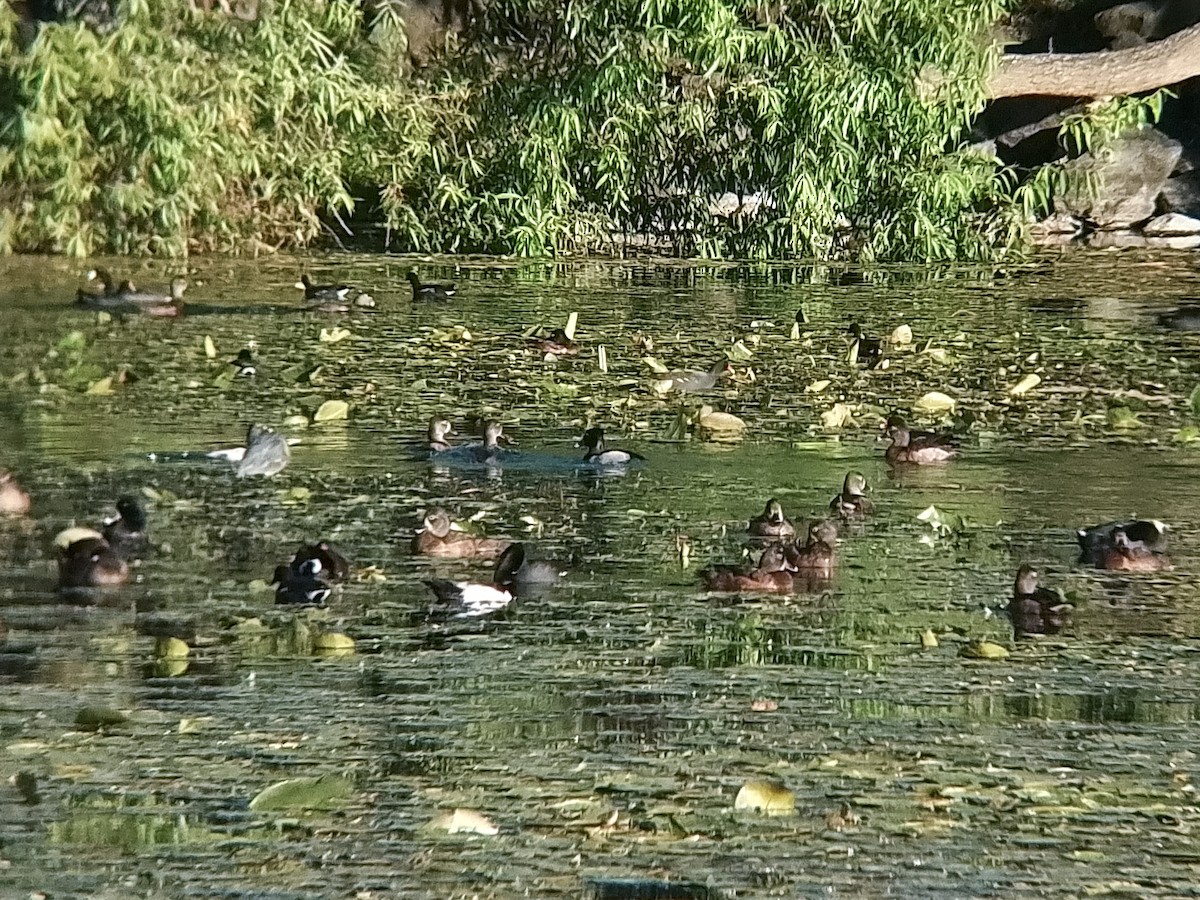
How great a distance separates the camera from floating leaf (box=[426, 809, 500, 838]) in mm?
3666

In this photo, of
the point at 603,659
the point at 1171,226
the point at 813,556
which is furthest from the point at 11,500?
the point at 1171,226

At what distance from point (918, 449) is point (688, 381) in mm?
1888

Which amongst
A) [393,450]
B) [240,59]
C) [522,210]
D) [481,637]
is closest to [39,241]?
[240,59]

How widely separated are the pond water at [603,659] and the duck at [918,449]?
0.07 m

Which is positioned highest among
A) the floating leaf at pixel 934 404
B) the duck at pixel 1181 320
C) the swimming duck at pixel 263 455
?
the duck at pixel 1181 320

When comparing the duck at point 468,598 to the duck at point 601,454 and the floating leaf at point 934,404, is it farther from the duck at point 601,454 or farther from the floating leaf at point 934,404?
the floating leaf at point 934,404

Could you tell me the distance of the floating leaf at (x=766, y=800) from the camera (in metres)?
3.79

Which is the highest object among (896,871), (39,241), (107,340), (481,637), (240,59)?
(240,59)

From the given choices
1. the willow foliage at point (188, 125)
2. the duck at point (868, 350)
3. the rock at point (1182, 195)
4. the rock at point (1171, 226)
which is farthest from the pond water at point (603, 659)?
the rock at point (1182, 195)

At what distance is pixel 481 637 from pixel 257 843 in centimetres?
144

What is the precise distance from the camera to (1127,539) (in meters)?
5.70

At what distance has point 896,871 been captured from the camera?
347 cm

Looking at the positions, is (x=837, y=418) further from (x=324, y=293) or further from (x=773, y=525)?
(x=324, y=293)

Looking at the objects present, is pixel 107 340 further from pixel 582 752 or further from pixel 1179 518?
pixel 582 752
